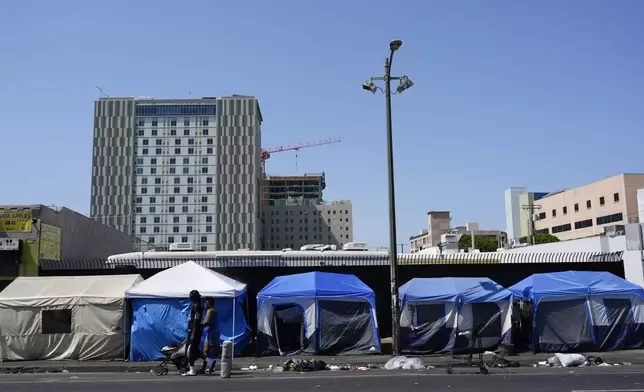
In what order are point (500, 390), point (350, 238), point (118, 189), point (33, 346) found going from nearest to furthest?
point (500, 390) → point (33, 346) → point (118, 189) → point (350, 238)

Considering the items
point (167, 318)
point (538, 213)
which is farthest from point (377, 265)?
point (538, 213)

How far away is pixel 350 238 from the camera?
192m

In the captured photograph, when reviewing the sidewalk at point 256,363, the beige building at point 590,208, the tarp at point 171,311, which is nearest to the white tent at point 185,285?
the tarp at point 171,311

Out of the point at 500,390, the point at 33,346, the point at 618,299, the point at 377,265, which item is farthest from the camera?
the point at 377,265

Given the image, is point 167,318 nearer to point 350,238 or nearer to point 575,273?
point 575,273

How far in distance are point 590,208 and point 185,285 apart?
3513 inches

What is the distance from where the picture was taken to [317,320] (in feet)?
55.1

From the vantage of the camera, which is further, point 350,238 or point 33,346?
point 350,238

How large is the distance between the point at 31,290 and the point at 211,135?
14365 centimetres

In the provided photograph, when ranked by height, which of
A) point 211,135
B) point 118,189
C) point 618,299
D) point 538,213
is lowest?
point 618,299

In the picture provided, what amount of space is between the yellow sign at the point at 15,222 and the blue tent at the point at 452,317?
12645 millimetres

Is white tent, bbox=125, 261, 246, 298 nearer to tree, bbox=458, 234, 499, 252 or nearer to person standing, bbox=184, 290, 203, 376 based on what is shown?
person standing, bbox=184, 290, 203, 376

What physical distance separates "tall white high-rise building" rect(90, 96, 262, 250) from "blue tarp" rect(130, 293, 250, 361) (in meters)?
135

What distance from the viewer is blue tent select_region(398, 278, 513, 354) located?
56.7 ft
